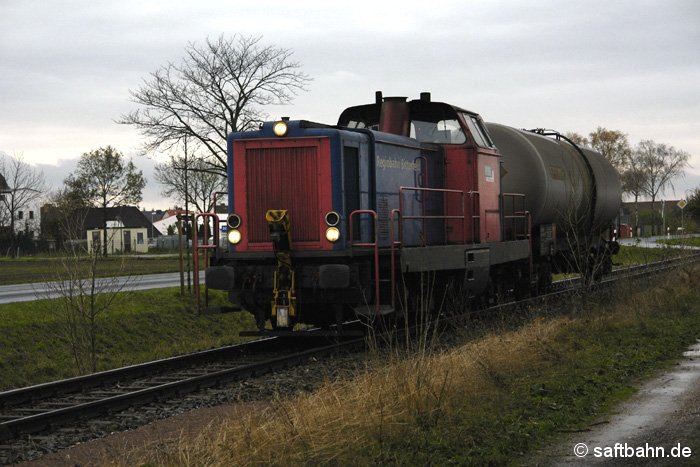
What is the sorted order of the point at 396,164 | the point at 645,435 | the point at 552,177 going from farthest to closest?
the point at 552,177 < the point at 396,164 < the point at 645,435

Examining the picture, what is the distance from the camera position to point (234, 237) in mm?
13930

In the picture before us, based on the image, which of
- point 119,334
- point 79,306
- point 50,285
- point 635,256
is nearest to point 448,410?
point 79,306

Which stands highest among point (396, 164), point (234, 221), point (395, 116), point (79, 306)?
point (395, 116)

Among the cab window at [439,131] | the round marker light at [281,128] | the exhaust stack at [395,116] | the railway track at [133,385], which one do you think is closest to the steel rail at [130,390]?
the railway track at [133,385]

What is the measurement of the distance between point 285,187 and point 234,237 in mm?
1146

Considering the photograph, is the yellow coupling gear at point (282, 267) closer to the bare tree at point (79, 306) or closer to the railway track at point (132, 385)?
the railway track at point (132, 385)

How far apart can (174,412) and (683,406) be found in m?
5.27

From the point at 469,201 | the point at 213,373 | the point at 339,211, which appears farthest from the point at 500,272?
the point at 213,373

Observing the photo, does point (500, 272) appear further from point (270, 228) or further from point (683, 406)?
point (683, 406)

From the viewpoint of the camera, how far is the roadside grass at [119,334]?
55.1 ft

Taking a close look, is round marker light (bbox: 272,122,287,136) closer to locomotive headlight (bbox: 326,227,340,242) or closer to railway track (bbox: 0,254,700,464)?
locomotive headlight (bbox: 326,227,340,242)

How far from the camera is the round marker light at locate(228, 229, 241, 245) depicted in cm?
1393

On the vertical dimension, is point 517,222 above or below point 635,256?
above

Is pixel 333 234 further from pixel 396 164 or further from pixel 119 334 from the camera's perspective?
pixel 119 334
